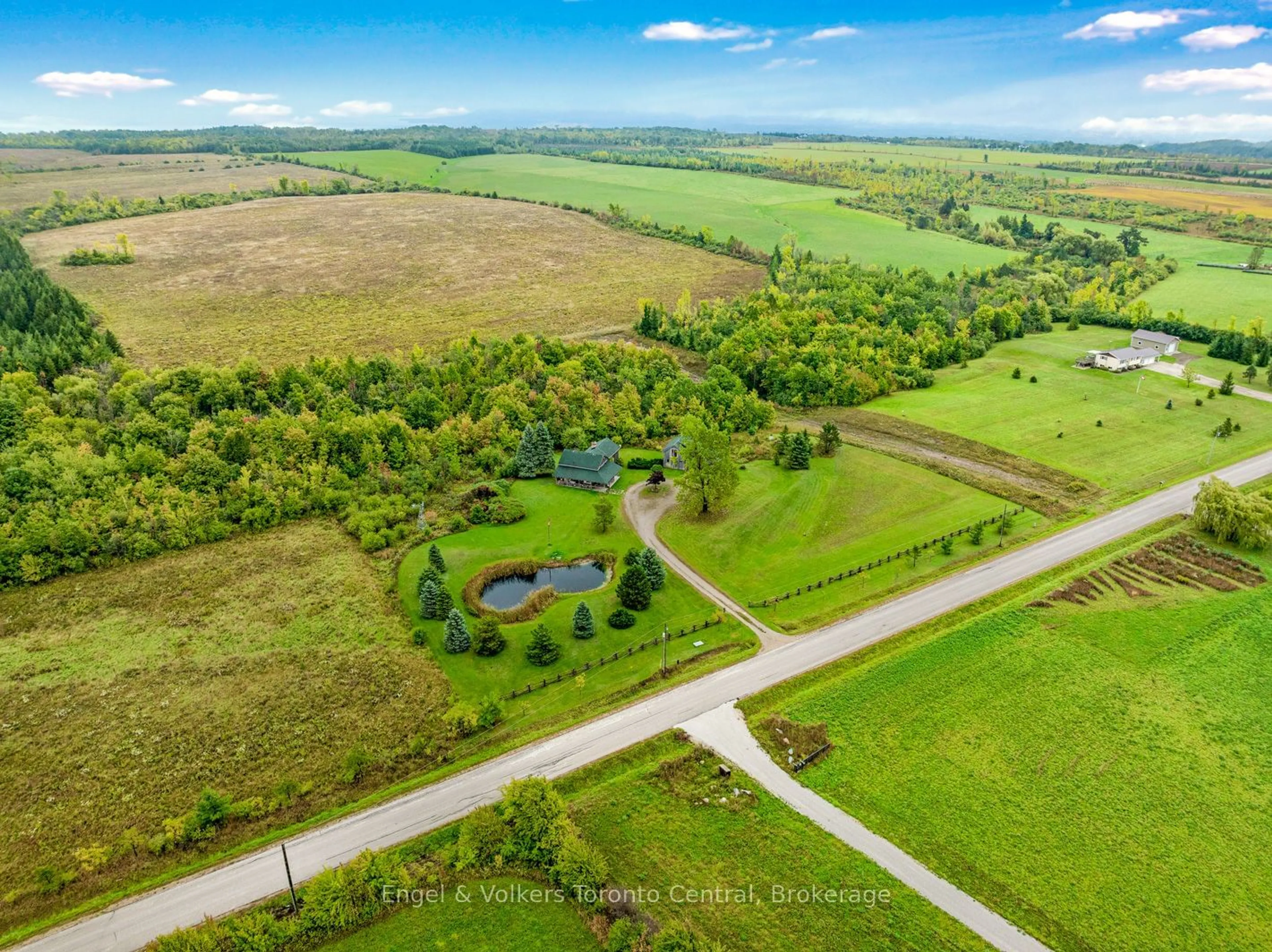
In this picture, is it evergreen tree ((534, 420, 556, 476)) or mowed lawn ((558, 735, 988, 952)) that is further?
evergreen tree ((534, 420, 556, 476))

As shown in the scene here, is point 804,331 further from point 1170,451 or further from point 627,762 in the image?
point 627,762

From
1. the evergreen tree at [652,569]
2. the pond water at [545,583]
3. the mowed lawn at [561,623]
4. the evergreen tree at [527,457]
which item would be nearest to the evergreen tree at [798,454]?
the mowed lawn at [561,623]

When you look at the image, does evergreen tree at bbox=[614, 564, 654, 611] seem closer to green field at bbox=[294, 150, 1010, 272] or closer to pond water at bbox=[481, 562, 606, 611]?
pond water at bbox=[481, 562, 606, 611]

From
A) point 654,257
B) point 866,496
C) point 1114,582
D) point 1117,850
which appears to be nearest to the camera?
point 1117,850

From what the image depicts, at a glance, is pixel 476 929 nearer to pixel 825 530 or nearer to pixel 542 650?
pixel 542 650

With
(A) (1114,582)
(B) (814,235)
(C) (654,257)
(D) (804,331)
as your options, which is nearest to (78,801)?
(A) (1114,582)

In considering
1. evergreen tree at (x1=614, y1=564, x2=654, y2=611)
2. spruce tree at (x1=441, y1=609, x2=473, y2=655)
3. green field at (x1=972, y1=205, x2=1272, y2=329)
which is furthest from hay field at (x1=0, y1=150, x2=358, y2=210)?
green field at (x1=972, y1=205, x2=1272, y2=329)
